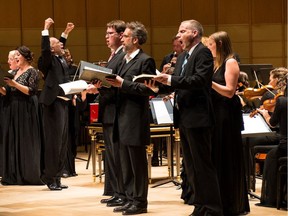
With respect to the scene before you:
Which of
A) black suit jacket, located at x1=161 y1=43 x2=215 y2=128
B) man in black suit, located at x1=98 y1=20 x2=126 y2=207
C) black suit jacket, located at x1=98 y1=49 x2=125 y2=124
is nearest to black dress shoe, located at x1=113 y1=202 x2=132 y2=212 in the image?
man in black suit, located at x1=98 y1=20 x2=126 y2=207

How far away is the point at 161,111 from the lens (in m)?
6.94

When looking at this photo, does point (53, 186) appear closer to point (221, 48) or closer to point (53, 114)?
point (53, 114)

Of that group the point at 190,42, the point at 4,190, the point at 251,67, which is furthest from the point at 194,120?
the point at 251,67

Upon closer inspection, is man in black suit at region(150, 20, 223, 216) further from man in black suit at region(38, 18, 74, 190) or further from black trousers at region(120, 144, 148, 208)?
man in black suit at region(38, 18, 74, 190)

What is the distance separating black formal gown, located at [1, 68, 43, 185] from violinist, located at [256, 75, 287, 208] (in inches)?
118

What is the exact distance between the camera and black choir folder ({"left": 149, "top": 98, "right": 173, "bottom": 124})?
6.85 metres

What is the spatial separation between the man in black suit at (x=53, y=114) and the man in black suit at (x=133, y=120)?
156 centimetres

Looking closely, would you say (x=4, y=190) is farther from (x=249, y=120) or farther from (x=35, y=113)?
(x=249, y=120)

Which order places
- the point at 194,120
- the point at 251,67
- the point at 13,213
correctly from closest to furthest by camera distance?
the point at 194,120 → the point at 13,213 → the point at 251,67

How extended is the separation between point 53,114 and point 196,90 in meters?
2.61

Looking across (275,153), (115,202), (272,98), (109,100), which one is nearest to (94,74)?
(109,100)

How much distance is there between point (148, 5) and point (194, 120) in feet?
26.4

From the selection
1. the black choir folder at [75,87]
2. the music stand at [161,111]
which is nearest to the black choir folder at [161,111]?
the music stand at [161,111]

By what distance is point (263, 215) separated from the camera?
532cm
